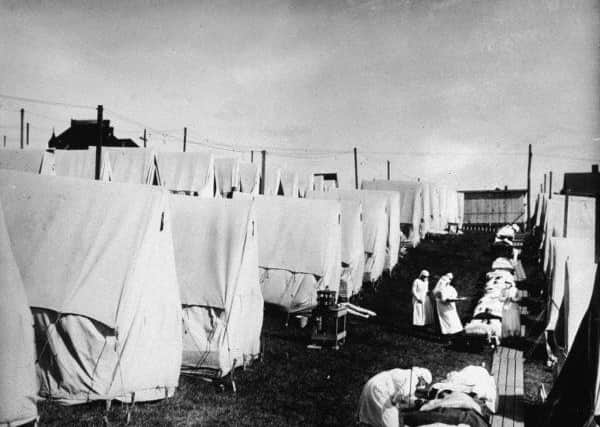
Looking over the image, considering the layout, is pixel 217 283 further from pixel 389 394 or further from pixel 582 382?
pixel 582 382

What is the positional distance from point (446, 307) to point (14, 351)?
11.7 meters

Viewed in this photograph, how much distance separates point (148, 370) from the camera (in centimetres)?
1017

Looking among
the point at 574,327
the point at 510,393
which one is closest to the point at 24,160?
the point at 510,393

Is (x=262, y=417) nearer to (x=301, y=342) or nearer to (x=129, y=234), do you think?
(x=129, y=234)

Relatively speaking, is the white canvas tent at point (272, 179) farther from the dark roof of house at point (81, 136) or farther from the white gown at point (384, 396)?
the white gown at point (384, 396)

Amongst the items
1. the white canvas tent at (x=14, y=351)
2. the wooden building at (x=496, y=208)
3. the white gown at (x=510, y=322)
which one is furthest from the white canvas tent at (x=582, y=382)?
the wooden building at (x=496, y=208)

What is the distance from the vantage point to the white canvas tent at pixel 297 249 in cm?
1767

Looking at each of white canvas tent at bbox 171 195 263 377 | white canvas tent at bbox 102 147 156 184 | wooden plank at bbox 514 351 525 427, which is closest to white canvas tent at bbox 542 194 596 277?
wooden plank at bbox 514 351 525 427

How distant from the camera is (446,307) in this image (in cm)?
1622

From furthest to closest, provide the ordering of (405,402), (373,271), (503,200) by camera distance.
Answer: (503,200)
(373,271)
(405,402)

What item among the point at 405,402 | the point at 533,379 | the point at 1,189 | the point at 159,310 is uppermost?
the point at 1,189

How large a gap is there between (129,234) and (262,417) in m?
3.87

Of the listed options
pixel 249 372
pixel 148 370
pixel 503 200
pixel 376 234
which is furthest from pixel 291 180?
pixel 148 370

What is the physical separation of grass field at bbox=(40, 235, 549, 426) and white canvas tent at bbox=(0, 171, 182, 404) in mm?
517
